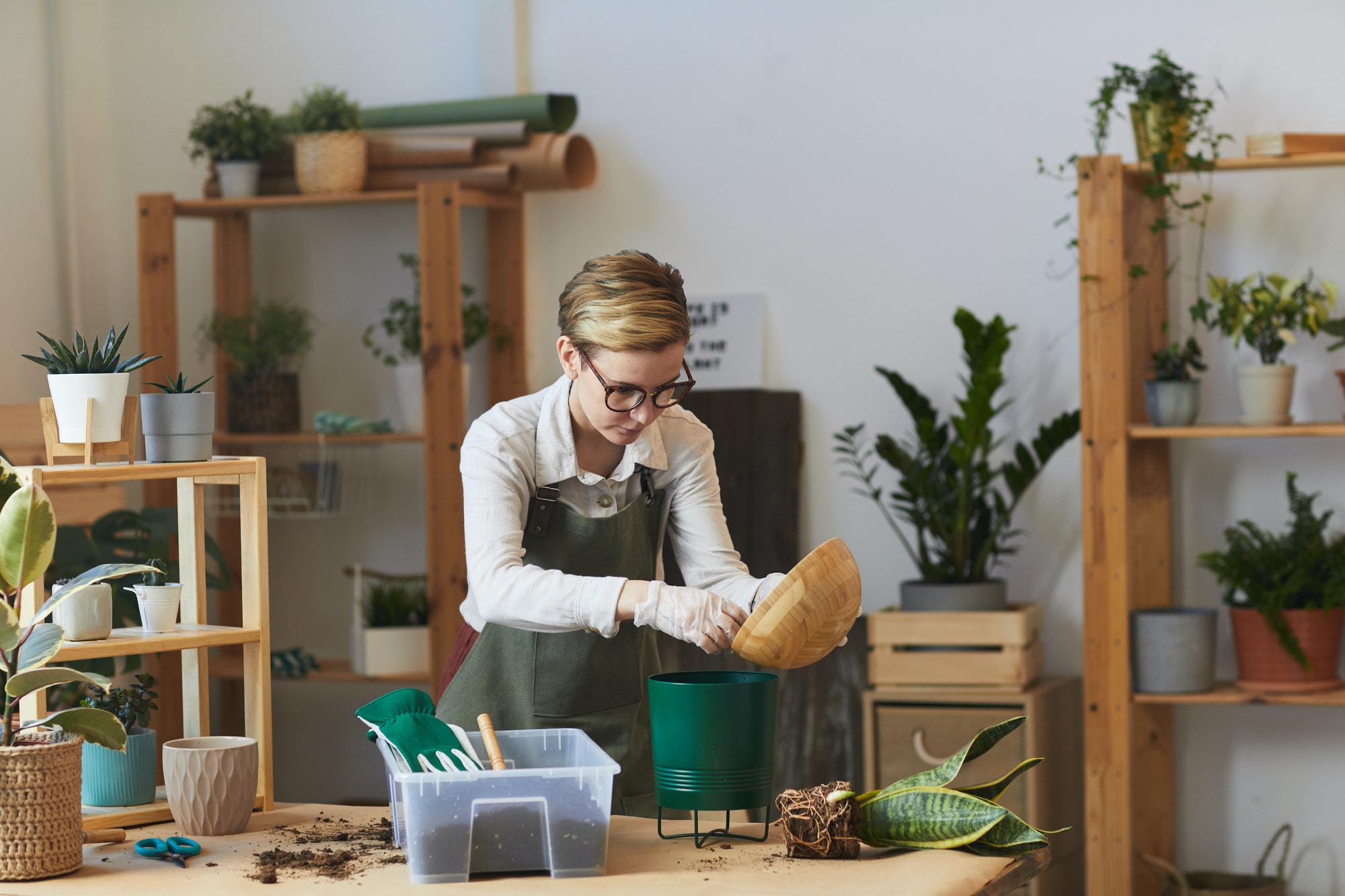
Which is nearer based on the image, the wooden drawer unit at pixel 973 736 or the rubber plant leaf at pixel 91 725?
the rubber plant leaf at pixel 91 725

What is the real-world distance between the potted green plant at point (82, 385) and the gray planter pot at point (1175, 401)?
90.0 inches

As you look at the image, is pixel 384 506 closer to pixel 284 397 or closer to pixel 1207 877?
pixel 284 397

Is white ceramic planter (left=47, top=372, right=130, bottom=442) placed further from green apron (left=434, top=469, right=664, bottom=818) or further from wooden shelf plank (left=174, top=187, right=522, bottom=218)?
wooden shelf plank (left=174, top=187, right=522, bottom=218)

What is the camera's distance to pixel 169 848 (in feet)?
5.97

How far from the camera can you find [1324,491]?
3568 mm

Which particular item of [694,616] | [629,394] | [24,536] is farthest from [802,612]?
[24,536]

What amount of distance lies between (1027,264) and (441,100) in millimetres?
1748

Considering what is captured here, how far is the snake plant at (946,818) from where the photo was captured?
5.70ft

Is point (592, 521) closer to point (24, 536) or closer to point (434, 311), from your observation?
point (24, 536)

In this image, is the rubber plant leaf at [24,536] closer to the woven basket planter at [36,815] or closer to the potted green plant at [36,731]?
the potted green plant at [36,731]

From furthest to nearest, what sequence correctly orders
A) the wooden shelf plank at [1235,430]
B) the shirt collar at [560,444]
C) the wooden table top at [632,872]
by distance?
the wooden shelf plank at [1235,430]
the shirt collar at [560,444]
the wooden table top at [632,872]

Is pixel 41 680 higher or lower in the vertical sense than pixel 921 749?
higher

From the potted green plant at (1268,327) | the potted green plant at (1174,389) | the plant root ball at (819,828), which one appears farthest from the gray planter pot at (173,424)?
the potted green plant at (1268,327)

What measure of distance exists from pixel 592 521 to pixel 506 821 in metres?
0.64
